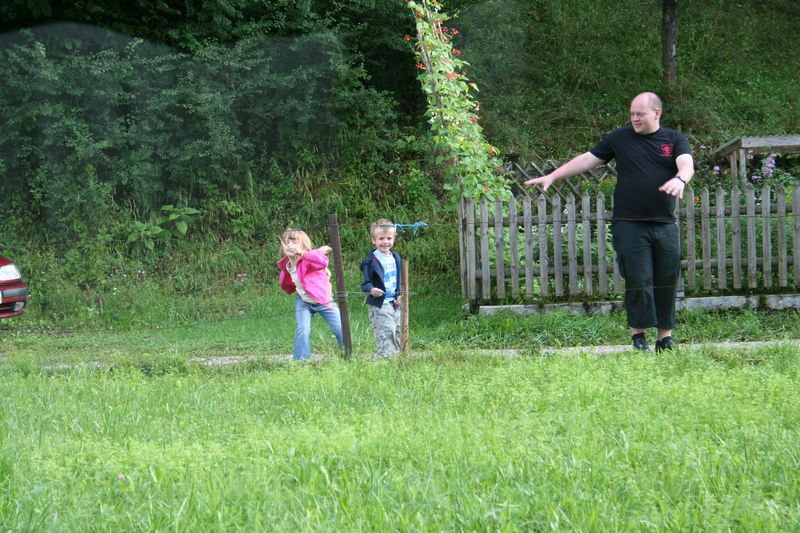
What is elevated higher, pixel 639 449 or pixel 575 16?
pixel 575 16

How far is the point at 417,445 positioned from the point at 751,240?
6.84 metres

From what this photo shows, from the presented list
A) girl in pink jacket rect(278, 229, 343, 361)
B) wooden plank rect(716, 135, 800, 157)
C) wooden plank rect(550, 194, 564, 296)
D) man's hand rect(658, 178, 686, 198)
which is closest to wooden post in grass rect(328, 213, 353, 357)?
girl in pink jacket rect(278, 229, 343, 361)

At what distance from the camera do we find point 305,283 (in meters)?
8.09

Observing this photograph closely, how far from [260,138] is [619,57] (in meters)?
7.77

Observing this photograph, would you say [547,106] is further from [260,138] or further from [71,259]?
[71,259]

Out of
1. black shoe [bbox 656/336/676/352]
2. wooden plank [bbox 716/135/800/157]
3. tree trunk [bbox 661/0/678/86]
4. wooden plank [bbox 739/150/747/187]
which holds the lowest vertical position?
black shoe [bbox 656/336/676/352]

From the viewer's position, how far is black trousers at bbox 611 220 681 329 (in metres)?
7.02

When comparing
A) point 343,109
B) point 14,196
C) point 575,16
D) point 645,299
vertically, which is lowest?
point 645,299

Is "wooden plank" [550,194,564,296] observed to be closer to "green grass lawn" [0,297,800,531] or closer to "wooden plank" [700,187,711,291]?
"wooden plank" [700,187,711,291]

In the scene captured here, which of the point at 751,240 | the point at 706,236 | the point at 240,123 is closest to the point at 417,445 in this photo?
the point at 706,236

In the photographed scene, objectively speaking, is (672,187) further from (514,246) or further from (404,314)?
(514,246)

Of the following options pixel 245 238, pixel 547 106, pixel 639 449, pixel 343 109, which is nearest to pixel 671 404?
pixel 639 449

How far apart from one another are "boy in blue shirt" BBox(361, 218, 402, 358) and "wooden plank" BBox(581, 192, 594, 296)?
2811 mm

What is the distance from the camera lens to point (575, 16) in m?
20.4
